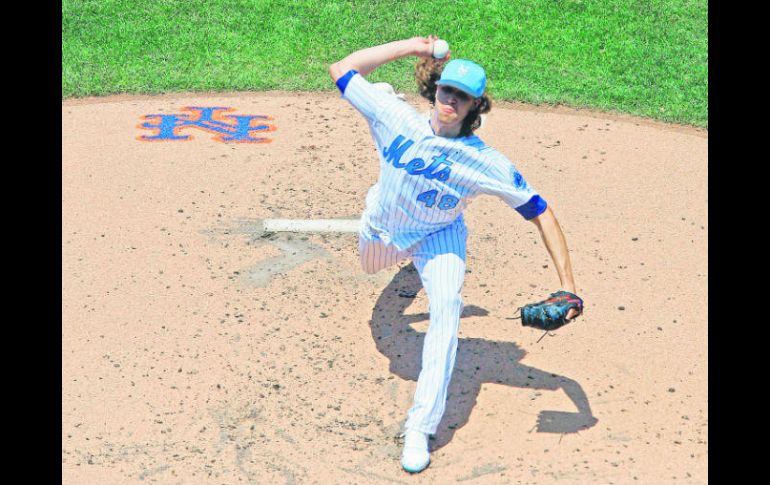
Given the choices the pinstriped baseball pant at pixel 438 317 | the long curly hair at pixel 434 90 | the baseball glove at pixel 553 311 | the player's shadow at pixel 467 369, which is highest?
the long curly hair at pixel 434 90

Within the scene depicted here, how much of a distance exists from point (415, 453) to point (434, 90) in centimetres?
180

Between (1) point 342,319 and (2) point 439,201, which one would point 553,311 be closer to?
(2) point 439,201

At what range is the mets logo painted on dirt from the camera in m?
8.40

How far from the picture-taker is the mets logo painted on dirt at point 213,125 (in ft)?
27.6

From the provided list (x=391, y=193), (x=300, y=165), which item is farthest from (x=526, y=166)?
(x=391, y=193)

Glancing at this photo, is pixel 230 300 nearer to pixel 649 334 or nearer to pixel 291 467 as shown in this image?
pixel 291 467

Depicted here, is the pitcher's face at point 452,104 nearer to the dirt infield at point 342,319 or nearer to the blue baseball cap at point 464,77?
the blue baseball cap at point 464,77

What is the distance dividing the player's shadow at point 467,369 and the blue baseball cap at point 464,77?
156 centimetres

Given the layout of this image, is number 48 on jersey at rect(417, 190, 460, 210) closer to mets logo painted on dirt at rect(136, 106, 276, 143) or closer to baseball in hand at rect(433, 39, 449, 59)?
baseball in hand at rect(433, 39, 449, 59)

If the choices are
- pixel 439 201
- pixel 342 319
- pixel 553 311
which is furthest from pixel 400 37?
pixel 553 311

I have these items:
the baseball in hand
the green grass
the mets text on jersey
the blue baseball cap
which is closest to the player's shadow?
the mets text on jersey

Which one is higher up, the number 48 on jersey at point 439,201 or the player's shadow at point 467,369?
the number 48 on jersey at point 439,201

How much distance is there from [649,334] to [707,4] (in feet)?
19.6

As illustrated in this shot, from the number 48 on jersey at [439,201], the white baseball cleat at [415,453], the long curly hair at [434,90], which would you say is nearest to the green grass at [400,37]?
the long curly hair at [434,90]
